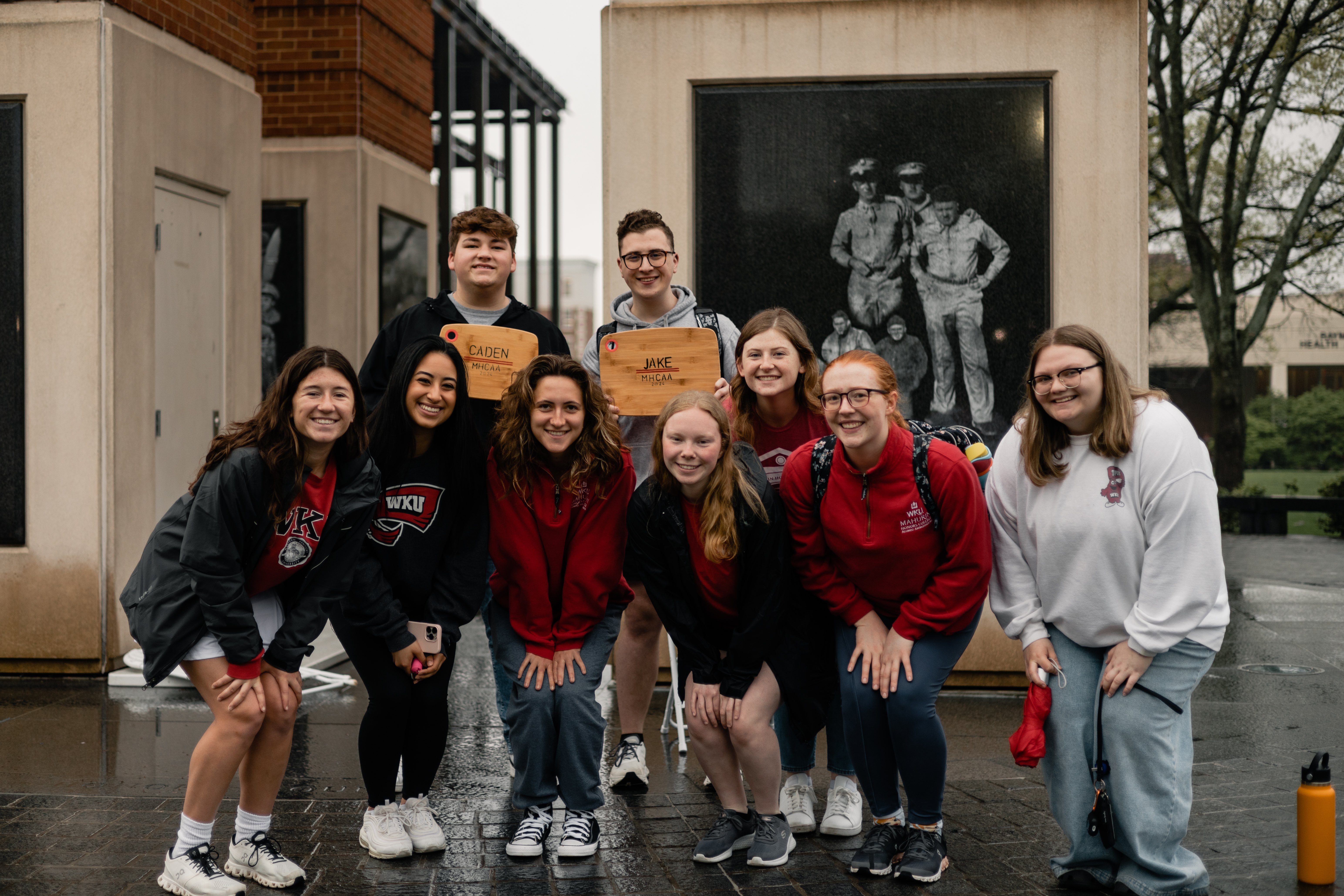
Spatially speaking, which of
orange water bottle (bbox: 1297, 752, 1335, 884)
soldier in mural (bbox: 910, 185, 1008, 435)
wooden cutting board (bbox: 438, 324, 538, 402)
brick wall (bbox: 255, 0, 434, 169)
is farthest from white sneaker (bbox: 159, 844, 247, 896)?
brick wall (bbox: 255, 0, 434, 169)

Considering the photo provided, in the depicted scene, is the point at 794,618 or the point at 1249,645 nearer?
the point at 794,618

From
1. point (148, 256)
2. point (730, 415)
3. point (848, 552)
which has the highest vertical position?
point (148, 256)

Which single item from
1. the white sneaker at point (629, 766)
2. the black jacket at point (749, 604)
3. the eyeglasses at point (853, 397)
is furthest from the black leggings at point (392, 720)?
the eyeglasses at point (853, 397)

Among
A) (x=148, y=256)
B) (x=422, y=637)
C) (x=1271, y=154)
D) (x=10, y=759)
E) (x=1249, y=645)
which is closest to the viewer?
(x=422, y=637)

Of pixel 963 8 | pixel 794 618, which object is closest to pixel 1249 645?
pixel 963 8

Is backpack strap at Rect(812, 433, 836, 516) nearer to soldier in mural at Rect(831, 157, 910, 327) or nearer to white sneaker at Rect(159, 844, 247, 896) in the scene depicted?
white sneaker at Rect(159, 844, 247, 896)

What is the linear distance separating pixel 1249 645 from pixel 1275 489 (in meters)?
13.6

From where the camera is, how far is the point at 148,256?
298 inches

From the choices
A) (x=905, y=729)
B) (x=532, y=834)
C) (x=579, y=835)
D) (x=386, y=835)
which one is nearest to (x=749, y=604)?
(x=905, y=729)

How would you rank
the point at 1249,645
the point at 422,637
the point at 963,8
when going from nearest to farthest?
the point at 422,637, the point at 963,8, the point at 1249,645

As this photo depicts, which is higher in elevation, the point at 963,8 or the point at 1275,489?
the point at 963,8

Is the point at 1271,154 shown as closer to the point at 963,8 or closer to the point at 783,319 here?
the point at 963,8

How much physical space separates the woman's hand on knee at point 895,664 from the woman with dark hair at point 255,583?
1775 mm

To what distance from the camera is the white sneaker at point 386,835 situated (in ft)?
13.9
